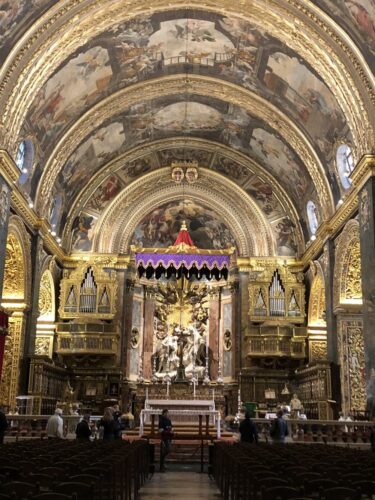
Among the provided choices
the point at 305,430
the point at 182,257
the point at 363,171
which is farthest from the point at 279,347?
the point at 363,171

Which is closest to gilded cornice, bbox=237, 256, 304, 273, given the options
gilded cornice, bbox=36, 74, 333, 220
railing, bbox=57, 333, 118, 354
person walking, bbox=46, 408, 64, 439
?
gilded cornice, bbox=36, 74, 333, 220

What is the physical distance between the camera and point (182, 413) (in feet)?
54.1

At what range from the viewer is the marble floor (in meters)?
8.55

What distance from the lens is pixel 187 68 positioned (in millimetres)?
20734

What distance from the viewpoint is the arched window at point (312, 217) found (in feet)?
76.2

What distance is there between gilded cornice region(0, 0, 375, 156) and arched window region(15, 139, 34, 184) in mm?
2032

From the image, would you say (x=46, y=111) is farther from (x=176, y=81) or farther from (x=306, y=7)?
(x=306, y=7)

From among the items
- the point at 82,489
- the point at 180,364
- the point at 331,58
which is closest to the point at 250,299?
the point at 180,364

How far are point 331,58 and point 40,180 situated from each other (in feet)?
34.2

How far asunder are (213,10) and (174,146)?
8121mm

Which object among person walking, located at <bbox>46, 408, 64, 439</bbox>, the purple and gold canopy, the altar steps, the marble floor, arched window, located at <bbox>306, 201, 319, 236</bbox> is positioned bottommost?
the marble floor

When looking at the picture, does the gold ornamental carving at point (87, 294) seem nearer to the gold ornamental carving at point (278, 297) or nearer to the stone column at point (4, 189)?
the gold ornamental carving at point (278, 297)

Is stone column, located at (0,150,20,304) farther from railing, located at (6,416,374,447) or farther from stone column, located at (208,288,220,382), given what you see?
stone column, located at (208,288,220,382)

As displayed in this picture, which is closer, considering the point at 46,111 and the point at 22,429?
the point at 22,429
